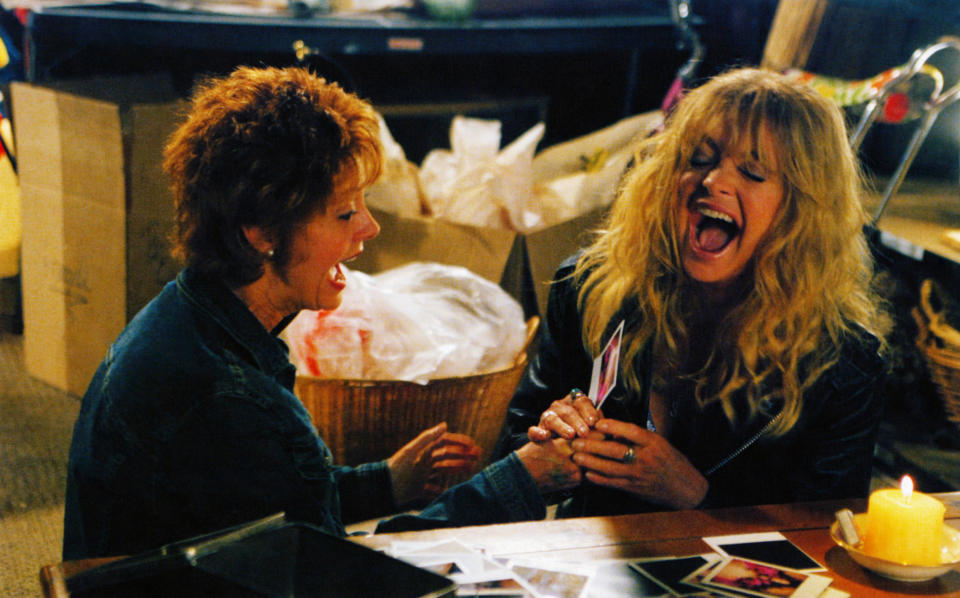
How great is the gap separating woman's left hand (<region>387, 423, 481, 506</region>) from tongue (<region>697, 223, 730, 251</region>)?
0.56 meters

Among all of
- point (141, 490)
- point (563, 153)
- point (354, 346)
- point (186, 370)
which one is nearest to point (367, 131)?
point (186, 370)

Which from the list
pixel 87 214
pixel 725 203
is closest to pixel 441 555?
pixel 725 203

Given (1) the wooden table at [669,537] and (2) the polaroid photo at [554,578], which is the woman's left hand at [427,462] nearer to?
(1) the wooden table at [669,537]

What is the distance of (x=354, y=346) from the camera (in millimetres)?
2385

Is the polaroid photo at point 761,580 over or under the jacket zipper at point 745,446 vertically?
over

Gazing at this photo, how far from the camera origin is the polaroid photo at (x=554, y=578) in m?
1.12

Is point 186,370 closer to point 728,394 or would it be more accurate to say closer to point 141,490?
point 141,490

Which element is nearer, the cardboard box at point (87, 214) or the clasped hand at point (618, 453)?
the clasped hand at point (618, 453)

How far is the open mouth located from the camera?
5.75 ft

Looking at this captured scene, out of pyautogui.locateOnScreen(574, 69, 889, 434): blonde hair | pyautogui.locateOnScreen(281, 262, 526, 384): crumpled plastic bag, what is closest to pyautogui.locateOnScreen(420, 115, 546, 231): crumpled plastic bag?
pyautogui.locateOnScreen(281, 262, 526, 384): crumpled plastic bag

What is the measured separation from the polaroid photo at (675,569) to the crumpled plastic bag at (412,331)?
3.92 ft

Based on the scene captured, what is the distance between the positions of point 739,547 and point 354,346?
4.24 ft

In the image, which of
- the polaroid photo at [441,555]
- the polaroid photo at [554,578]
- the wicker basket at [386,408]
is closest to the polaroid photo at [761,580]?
the polaroid photo at [554,578]

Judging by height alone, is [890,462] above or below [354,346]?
below
